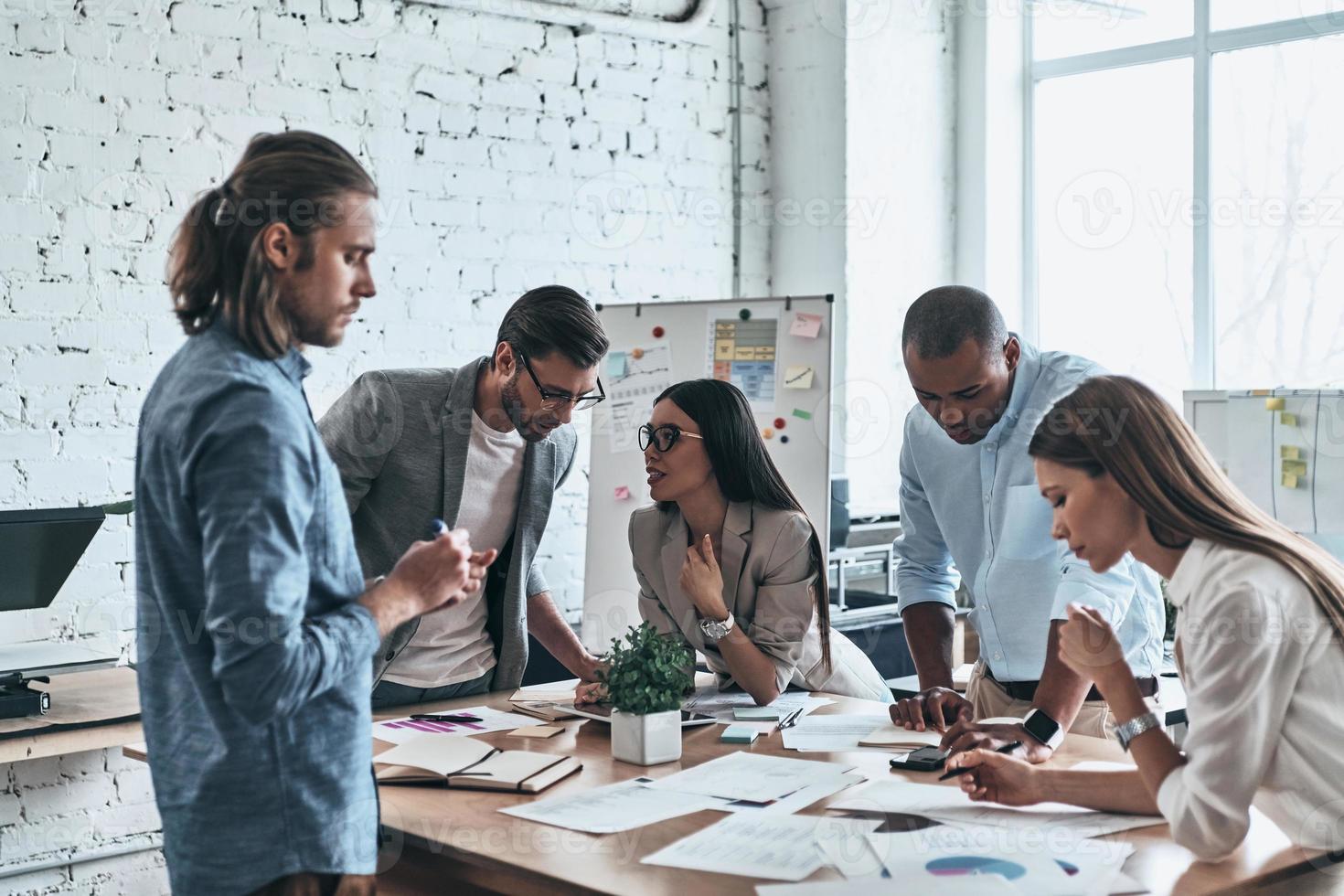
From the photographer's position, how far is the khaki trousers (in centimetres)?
236

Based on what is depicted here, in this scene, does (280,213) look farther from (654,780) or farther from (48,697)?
(48,697)

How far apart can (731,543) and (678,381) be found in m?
1.13

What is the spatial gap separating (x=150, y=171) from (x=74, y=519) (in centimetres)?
109

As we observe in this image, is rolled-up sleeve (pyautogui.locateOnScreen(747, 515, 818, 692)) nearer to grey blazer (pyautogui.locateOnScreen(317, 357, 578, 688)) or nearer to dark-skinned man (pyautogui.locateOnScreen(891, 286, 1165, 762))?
dark-skinned man (pyautogui.locateOnScreen(891, 286, 1165, 762))

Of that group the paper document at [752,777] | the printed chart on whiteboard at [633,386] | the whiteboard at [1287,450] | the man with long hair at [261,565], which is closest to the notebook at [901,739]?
the paper document at [752,777]

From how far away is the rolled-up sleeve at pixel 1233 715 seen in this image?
1.46 meters

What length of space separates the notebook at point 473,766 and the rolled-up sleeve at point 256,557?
1.89 feet

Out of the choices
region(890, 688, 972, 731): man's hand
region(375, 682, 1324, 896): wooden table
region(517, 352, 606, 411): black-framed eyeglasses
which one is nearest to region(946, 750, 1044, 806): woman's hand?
region(375, 682, 1324, 896): wooden table

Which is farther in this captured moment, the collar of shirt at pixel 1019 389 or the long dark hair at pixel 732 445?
the long dark hair at pixel 732 445

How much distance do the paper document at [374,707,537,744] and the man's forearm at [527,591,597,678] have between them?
28cm

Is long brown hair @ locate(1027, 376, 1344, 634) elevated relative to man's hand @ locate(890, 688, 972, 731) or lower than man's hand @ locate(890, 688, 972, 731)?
elevated

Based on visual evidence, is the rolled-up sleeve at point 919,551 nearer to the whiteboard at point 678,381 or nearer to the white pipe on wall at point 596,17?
the whiteboard at point 678,381

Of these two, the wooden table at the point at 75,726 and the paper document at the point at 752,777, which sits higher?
the paper document at the point at 752,777

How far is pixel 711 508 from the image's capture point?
2.61 m
